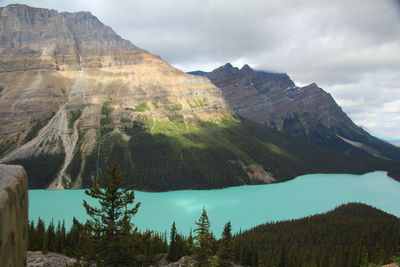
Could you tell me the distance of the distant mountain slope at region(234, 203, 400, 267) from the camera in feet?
189

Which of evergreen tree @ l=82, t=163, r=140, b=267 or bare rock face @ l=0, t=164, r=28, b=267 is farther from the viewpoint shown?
evergreen tree @ l=82, t=163, r=140, b=267

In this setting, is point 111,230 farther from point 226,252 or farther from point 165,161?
point 165,161

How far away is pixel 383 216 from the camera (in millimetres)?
98312

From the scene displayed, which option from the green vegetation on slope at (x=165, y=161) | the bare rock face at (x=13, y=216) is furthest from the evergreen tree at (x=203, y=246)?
the green vegetation on slope at (x=165, y=161)

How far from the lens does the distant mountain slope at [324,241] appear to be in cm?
5756

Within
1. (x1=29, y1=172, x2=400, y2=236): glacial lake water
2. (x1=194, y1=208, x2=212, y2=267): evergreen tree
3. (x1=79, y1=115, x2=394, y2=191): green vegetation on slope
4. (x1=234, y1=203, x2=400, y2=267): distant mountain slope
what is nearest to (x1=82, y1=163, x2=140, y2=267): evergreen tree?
(x1=194, y1=208, x2=212, y2=267): evergreen tree

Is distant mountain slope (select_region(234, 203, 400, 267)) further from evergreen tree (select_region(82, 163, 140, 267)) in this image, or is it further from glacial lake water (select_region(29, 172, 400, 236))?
evergreen tree (select_region(82, 163, 140, 267))

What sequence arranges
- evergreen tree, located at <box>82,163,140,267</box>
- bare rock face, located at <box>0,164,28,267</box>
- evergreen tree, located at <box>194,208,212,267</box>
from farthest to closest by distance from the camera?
evergreen tree, located at <box>194,208,212,267</box> → evergreen tree, located at <box>82,163,140,267</box> → bare rock face, located at <box>0,164,28,267</box>

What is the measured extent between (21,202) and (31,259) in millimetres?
23045

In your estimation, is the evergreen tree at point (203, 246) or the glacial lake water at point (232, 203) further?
the glacial lake water at point (232, 203)

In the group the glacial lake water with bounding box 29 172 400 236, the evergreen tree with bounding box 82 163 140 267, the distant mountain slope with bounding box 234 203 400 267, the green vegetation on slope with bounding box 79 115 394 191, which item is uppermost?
the green vegetation on slope with bounding box 79 115 394 191

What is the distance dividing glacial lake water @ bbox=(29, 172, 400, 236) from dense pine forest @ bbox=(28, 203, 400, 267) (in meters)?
18.5

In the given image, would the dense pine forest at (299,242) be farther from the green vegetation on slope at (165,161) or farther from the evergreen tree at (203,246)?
the green vegetation on slope at (165,161)

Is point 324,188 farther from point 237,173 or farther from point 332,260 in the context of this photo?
point 332,260
